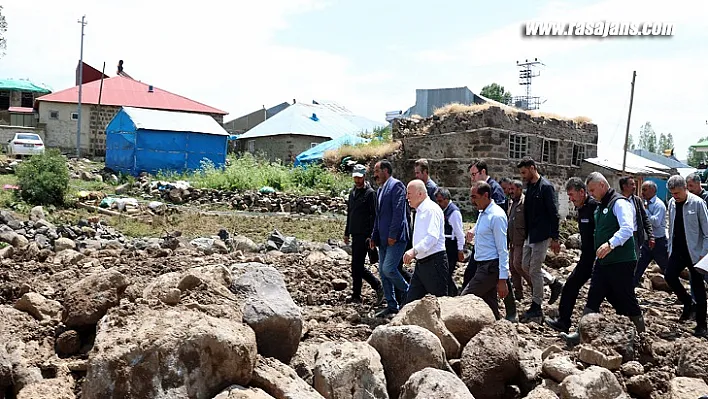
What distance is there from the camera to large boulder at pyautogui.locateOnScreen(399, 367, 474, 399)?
4.07m

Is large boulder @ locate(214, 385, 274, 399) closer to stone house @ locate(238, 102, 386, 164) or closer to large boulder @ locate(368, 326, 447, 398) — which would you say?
large boulder @ locate(368, 326, 447, 398)

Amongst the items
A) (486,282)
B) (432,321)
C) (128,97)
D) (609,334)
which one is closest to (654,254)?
(486,282)

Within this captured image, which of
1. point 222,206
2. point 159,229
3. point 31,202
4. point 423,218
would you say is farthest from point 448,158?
point 423,218

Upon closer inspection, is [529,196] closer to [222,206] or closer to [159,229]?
[159,229]

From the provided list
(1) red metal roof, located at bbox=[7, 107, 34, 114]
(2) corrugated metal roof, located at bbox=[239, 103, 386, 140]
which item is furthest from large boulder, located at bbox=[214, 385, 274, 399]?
(1) red metal roof, located at bbox=[7, 107, 34, 114]

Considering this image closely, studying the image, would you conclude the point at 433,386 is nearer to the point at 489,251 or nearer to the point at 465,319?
the point at 465,319

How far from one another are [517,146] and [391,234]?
1720 cm

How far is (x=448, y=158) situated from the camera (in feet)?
78.3

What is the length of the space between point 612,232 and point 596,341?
5.14 feet

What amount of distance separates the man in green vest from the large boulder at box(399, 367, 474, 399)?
7.17ft

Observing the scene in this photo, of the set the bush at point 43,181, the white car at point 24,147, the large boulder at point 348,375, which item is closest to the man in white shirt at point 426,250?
the large boulder at point 348,375

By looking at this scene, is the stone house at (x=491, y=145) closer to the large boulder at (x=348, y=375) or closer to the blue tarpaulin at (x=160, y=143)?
the blue tarpaulin at (x=160, y=143)

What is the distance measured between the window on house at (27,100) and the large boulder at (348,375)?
145 ft

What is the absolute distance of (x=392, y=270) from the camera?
23.2ft
